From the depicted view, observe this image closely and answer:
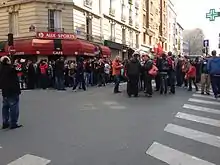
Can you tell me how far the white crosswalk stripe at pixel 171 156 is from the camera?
6.32 meters

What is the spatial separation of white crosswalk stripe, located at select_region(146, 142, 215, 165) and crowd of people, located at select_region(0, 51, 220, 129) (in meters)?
3.82

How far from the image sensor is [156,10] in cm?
6838

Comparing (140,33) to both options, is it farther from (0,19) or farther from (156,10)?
(0,19)

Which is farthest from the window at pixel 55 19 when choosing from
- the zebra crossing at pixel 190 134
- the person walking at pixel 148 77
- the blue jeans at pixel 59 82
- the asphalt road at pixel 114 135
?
the zebra crossing at pixel 190 134

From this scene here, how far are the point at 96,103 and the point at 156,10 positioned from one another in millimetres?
56442

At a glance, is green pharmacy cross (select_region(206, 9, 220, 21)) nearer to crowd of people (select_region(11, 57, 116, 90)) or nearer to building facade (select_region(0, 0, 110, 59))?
crowd of people (select_region(11, 57, 116, 90))

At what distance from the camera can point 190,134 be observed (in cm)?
848

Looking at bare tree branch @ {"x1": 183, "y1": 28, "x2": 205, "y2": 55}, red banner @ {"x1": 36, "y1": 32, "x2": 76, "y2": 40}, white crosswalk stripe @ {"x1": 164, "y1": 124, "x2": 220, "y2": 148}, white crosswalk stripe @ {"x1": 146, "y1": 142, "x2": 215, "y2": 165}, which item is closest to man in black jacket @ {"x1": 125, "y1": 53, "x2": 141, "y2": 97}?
white crosswalk stripe @ {"x1": 164, "y1": 124, "x2": 220, "y2": 148}

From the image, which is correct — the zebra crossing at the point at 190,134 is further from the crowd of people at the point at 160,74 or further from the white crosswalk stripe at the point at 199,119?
the crowd of people at the point at 160,74

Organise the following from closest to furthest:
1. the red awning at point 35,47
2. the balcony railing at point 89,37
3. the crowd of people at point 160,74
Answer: the crowd of people at point 160,74 → the red awning at point 35,47 → the balcony railing at point 89,37

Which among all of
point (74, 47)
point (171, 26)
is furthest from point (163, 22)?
point (74, 47)

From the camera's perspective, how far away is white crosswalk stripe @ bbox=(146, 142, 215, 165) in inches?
249

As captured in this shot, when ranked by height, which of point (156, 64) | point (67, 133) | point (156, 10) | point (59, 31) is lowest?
point (67, 133)

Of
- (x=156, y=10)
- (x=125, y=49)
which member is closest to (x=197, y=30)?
(x=156, y=10)
